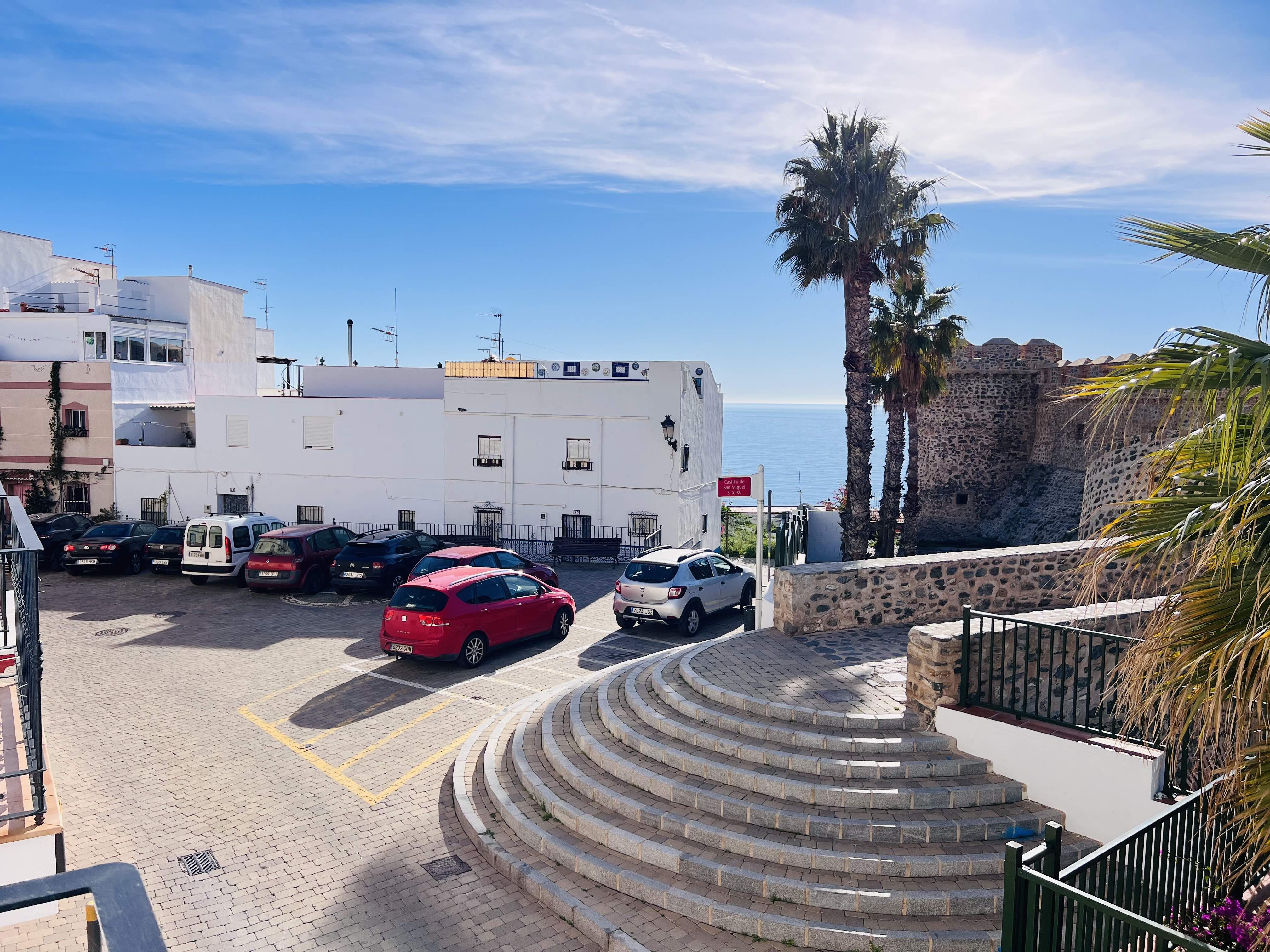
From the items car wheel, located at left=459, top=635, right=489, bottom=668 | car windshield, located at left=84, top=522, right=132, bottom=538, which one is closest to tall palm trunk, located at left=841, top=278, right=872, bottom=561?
car wheel, located at left=459, top=635, right=489, bottom=668

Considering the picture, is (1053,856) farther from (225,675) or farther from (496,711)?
(225,675)

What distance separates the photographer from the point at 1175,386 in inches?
162

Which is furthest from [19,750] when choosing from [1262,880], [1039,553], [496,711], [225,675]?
[1039,553]

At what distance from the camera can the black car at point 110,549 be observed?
2202 cm

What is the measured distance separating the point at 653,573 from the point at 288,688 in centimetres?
A: 667

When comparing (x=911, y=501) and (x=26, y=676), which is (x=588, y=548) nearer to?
(x=911, y=501)

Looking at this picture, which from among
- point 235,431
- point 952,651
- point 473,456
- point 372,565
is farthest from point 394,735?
point 235,431

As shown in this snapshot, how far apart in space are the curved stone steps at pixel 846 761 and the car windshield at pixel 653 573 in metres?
7.12

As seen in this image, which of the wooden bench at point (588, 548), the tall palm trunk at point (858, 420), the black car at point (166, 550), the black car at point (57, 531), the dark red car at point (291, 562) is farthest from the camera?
the wooden bench at point (588, 548)

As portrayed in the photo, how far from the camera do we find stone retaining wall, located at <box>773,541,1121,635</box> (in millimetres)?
11664

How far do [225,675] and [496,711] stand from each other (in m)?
4.84

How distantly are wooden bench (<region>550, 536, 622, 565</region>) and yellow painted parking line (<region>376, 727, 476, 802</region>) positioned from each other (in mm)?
13806

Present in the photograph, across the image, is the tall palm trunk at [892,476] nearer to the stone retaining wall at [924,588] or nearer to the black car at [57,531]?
the stone retaining wall at [924,588]

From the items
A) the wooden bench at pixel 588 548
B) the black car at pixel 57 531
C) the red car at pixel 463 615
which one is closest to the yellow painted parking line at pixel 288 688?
the red car at pixel 463 615
